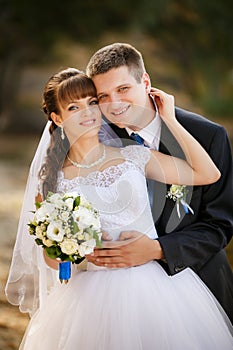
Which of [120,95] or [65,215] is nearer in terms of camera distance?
[65,215]

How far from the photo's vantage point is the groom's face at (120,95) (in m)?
2.52

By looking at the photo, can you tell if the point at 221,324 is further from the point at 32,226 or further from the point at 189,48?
the point at 189,48

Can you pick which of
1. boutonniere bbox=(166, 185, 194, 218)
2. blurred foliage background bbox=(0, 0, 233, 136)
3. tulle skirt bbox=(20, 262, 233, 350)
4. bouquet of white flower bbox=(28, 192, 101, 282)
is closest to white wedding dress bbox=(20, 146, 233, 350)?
tulle skirt bbox=(20, 262, 233, 350)

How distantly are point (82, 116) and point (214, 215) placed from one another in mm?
666

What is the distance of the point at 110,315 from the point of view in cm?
240

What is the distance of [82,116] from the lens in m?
2.50

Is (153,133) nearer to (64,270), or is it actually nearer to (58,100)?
(58,100)

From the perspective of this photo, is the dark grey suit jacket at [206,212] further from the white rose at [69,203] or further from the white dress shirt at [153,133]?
the white rose at [69,203]

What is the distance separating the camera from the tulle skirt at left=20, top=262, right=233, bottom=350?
7.80ft

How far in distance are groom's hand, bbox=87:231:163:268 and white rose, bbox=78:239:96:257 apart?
154mm

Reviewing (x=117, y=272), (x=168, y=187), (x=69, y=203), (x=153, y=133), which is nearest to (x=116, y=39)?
(x=153, y=133)

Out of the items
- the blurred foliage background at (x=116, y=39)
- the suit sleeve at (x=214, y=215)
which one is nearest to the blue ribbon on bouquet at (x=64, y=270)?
the suit sleeve at (x=214, y=215)

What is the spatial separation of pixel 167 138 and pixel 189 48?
41.4 ft

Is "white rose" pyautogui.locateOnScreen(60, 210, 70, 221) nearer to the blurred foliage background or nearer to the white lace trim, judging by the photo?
the white lace trim
